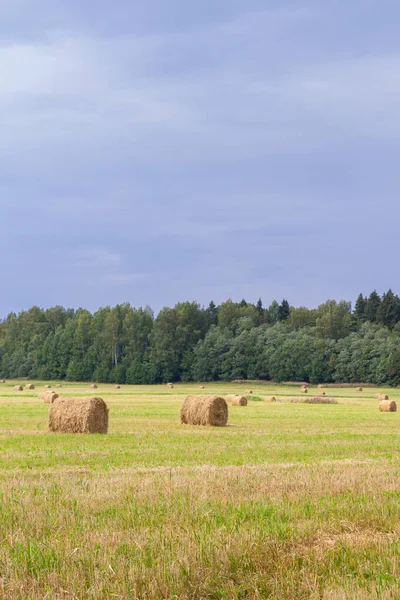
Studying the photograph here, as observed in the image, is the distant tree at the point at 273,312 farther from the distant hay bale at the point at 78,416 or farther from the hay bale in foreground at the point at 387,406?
the distant hay bale at the point at 78,416

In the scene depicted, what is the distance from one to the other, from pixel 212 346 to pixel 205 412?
109 meters

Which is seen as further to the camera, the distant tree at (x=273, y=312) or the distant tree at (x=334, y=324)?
the distant tree at (x=273, y=312)

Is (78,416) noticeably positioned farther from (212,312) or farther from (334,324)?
(212,312)

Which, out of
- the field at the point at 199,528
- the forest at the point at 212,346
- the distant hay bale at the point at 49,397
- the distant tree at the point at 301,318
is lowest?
the field at the point at 199,528

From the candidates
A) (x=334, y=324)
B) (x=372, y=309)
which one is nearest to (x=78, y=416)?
(x=334, y=324)

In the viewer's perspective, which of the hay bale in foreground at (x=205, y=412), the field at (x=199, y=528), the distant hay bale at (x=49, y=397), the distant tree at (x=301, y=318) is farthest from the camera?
the distant tree at (x=301, y=318)

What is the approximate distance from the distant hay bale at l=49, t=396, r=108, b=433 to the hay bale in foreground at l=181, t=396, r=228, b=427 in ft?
17.6

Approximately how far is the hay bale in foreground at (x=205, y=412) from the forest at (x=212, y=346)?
86.8 metres

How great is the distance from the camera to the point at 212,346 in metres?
139

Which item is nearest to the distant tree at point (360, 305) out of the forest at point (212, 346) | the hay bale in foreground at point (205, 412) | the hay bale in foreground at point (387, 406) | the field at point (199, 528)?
the forest at point (212, 346)

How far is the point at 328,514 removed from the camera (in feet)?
31.2

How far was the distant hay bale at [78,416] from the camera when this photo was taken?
84.9 ft

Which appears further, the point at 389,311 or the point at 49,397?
the point at 389,311

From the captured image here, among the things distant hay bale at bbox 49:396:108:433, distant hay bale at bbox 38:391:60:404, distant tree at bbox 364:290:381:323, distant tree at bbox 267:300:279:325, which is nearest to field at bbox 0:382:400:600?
distant hay bale at bbox 49:396:108:433
